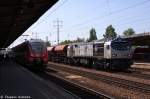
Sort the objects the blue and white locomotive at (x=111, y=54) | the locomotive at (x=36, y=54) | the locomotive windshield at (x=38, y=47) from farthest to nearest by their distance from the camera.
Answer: the locomotive windshield at (x=38, y=47) → the locomotive at (x=36, y=54) → the blue and white locomotive at (x=111, y=54)

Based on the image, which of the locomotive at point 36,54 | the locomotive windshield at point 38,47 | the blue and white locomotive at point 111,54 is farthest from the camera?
the locomotive windshield at point 38,47

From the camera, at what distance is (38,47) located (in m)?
34.6

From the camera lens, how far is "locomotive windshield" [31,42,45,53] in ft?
113

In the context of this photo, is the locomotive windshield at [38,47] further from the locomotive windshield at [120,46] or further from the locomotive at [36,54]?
the locomotive windshield at [120,46]

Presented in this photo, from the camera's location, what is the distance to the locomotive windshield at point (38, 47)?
113 feet

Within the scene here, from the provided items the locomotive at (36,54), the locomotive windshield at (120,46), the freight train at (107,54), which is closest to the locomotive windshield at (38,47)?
the locomotive at (36,54)

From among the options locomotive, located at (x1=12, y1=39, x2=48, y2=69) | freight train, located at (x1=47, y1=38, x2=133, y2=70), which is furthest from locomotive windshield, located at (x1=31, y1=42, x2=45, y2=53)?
freight train, located at (x1=47, y1=38, x2=133, y2=70)

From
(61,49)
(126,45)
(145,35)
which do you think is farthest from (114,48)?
(61,49)

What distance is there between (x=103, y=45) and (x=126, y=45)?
2.52m

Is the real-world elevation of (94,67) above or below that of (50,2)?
below

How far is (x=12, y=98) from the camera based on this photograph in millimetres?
13914

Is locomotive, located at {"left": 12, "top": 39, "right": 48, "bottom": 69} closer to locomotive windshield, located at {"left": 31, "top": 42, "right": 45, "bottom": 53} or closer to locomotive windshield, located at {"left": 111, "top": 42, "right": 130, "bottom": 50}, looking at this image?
locomotive windshield, located at {"left": 31, "top": 42, "right": 45, "bottom": 53}

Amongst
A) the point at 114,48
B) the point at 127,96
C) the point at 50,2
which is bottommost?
the point at 127,96

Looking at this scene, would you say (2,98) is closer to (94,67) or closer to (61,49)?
(94,67)
